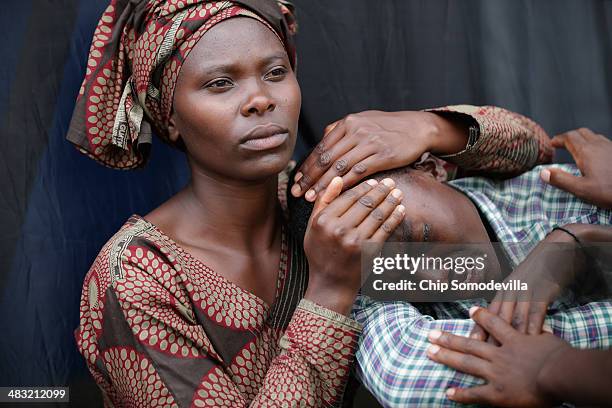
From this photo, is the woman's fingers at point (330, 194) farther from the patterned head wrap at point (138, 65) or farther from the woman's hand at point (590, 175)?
the woman's hand at point (590, 175)

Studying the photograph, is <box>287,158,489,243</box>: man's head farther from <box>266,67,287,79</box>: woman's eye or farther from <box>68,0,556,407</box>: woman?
<box>266,67,287,79</box>: woman's eye

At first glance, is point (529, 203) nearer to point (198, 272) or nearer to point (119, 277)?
point (198, 272)

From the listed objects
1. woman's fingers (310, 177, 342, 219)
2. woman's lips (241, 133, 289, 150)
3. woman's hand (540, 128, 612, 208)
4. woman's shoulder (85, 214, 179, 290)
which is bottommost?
woman's shoulder (85, 214, 179, 290)

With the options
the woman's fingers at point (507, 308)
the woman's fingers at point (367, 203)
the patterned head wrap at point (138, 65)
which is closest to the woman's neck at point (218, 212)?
the patterned head wrap at point (138, 65)

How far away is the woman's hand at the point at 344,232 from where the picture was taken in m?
1.95

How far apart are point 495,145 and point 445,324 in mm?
744

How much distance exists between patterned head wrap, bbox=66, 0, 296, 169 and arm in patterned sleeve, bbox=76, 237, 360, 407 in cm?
44

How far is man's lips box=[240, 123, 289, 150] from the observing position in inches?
82.7

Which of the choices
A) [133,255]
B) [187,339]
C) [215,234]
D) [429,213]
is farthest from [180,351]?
[429,213]

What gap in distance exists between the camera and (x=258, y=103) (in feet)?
6.81

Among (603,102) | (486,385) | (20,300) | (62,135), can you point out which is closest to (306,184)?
(486,385)

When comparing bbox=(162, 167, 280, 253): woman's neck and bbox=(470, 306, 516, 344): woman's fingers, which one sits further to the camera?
bbox=(162, 167, 280, 253): woman's neck

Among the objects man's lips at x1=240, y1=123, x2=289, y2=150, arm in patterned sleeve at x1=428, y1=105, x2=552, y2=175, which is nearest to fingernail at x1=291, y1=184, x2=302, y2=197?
man's lips at x1=240, y1=123, x2=289, y2=150

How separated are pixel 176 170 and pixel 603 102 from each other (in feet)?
5.80
